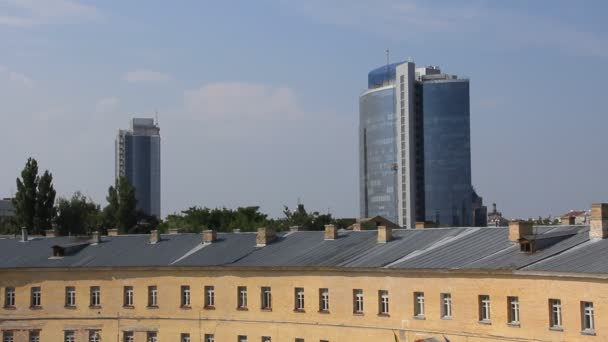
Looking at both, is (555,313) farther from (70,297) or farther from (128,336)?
(70,297)

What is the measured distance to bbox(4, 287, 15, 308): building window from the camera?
74.0m

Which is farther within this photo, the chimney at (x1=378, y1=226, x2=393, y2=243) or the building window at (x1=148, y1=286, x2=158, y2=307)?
the building window at (x1=148, y1=286, x2=158, y2=307)

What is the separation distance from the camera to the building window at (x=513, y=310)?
1955 inches

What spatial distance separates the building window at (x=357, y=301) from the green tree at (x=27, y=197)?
57.7 metres

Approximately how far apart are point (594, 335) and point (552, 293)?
3268 mm

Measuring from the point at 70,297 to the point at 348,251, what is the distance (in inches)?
907

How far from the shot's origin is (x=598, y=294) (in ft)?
149

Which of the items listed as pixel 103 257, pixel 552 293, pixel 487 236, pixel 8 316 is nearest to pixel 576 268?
pixel 552 293

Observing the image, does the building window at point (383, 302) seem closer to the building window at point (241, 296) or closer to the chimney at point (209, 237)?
the building window at point (241, 296)

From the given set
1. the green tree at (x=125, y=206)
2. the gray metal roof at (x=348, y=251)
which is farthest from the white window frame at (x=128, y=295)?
the green tree at (x=125, y=206)

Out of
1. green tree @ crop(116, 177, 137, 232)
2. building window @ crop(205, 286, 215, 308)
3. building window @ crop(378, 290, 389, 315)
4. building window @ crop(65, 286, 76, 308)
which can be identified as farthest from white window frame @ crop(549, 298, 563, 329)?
green tree @ crop(116, 177, 137, 232)

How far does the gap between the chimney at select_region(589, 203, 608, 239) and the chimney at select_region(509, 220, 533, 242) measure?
4257 mm

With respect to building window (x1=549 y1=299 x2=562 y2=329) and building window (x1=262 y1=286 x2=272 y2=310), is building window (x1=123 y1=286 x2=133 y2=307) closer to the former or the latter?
building window (x1=262 y1=286 x2=272 y2=310)

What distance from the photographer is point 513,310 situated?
50.1 meters
